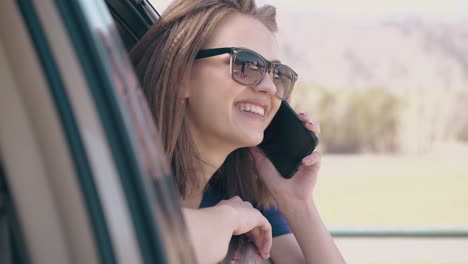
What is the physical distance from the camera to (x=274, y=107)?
228cm

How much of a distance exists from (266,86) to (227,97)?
0.43 feet

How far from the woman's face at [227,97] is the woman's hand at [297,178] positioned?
0.35 meters

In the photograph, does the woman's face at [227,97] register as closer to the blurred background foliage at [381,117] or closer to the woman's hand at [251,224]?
the woman's hand at [251,224]

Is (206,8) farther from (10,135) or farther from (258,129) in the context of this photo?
(10,135)

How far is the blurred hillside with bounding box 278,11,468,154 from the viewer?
1931cm

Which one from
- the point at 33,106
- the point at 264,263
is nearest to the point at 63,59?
the point at 33,106

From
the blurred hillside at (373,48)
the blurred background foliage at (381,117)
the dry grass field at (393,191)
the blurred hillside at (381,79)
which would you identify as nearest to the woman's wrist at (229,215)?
the dry grass field at (393,191)

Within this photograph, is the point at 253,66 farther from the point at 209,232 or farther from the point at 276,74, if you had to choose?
the point at 209,232

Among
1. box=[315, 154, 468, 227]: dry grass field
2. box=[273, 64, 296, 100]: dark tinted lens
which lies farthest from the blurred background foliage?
box=[273, 64, 296, 100]: dark tinted lens

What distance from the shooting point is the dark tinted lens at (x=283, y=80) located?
221 cm

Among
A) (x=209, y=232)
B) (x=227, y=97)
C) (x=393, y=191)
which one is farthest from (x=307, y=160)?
(x=393, y=191)

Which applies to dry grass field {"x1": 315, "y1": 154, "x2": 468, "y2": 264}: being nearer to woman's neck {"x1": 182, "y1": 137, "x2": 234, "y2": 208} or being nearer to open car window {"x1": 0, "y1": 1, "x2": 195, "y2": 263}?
woman's neck {"x1": 182, "y1": 137, "x2": 234, "y2": 208}

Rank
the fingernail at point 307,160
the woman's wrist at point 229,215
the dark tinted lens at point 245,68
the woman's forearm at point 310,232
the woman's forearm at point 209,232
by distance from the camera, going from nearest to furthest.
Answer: the woman's forearm at point 209,232
the woman's wrist at point 229,215
the dark tinted lens at point 245,68
the woman's forearm at point 310,232
the fingernail at point 307,160

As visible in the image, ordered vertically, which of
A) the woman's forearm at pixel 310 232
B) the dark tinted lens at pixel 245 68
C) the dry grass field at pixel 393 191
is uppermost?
the dark tinted lens at pixel 245 68
